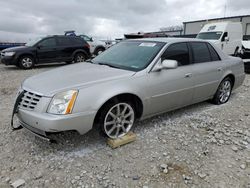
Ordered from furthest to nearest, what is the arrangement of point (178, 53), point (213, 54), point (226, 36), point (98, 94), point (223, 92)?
1. point (226, 36)
2. point (223, 92)
3. point (213, 54)
4. point (178, 53)
5. point (98, 94)

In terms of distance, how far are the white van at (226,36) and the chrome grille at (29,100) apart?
11592 millimetres

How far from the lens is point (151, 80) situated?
3340 millimetres

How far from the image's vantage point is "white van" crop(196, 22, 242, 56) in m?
12.5

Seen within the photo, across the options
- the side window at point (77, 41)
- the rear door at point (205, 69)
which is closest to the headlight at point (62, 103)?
the rear door at point (205, 69)

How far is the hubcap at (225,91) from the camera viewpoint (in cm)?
484

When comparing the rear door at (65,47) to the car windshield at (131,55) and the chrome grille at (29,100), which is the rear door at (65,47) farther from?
the chrome grille at (29,100)

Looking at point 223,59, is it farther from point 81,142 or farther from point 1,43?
point 1,43

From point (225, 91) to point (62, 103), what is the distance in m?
3.82

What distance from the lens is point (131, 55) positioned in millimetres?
3732

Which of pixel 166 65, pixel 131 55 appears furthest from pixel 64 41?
pixel 166 65

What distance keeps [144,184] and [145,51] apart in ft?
7.03

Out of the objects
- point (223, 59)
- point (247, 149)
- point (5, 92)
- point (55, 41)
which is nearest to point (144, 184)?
point (247, 149)

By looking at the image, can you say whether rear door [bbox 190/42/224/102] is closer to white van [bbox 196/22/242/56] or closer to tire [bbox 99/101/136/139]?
tire [bbox 99/101/136/139]

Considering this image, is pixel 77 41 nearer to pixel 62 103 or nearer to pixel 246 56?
pixel 246 56
